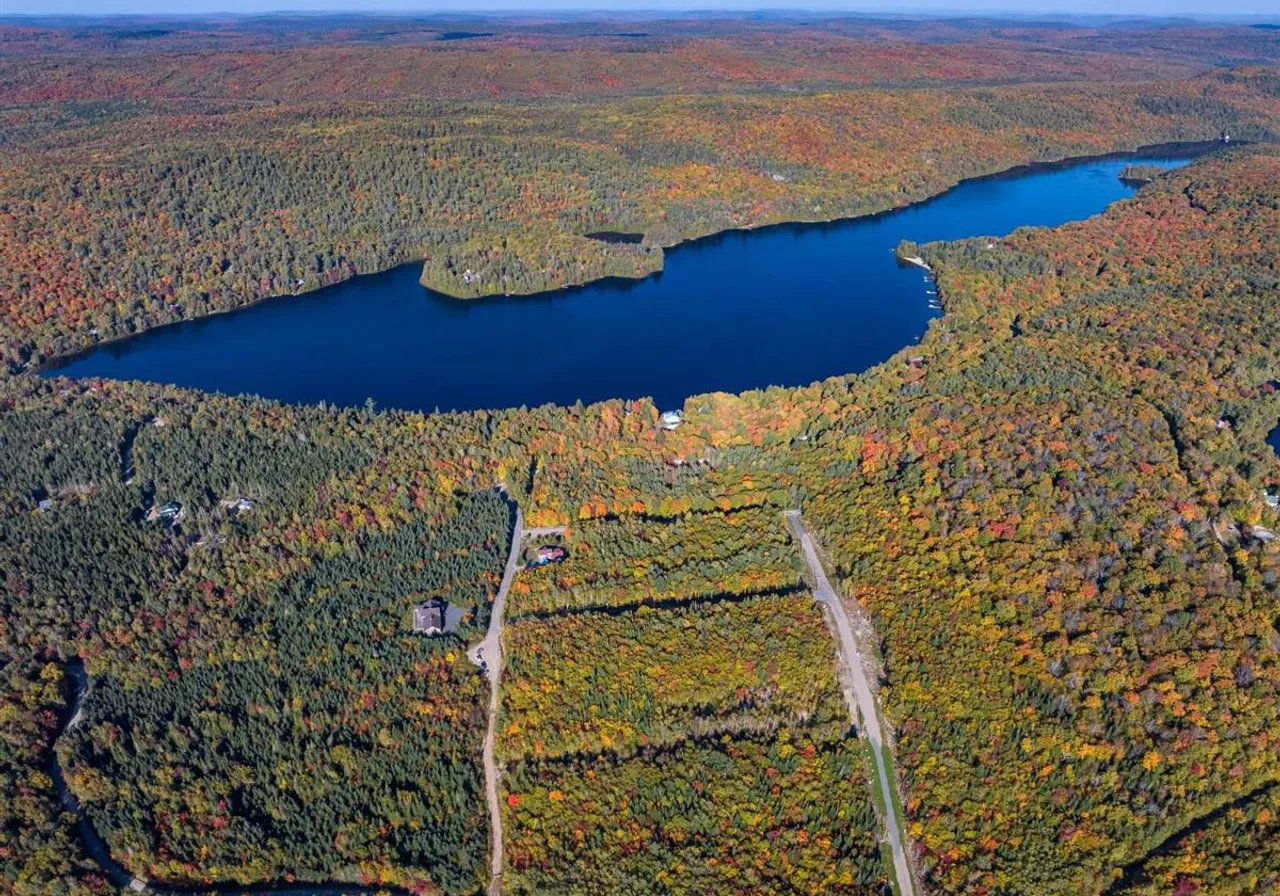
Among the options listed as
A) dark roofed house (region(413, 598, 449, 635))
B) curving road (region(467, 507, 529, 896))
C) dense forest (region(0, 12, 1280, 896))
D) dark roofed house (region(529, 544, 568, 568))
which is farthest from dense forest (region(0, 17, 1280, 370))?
dark roofed house (region(413, 598, 449, 635))

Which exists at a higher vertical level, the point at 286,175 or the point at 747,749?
the point at 286,175

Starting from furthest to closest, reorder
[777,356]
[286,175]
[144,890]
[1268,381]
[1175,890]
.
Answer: [286,175]
[777,356]
[1268,381]
[144,890]
[1175,890]

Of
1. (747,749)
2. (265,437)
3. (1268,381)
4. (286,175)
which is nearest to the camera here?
(747,749)

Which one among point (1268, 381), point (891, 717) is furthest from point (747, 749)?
point (1268, 381)

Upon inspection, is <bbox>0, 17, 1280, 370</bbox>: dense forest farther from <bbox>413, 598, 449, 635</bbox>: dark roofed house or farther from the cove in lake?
<bbox>413, 598, 449, 635</bbox>: dark roofed house

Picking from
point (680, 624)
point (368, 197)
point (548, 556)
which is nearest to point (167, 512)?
point (548, 556)

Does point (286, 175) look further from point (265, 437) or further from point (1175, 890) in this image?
point (1175, 890)

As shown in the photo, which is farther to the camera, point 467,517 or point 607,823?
point 467,517
